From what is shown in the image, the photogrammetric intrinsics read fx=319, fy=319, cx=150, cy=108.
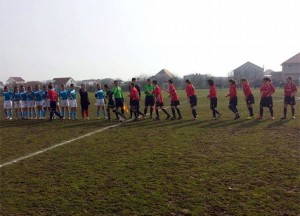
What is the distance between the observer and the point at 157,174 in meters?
6.73

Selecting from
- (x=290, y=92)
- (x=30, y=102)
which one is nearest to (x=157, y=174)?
(x=290, y=92)

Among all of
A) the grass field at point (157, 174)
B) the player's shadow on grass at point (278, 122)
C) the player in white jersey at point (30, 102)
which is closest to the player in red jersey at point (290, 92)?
the player's shadow on grass at point (278, 122)

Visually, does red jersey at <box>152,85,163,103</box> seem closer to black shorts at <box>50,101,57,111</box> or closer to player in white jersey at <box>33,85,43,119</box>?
black shorts at <box>50,101,57,111</box>

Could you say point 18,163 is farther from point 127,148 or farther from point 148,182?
point 148,182

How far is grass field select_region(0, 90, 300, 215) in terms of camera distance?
17.0ft

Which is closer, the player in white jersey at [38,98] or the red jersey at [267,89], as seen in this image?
the red jersey at [267,89]

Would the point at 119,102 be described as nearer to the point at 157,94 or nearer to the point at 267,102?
the point at 157,94

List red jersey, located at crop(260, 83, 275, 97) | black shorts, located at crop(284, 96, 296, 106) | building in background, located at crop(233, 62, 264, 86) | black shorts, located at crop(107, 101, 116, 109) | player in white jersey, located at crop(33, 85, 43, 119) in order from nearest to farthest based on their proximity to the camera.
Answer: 1. red jersey, located at crop(260, 83, 275, 97)
2. black shorts, located at crop(284, 96, 296, 106)
3. black shorts, located at crop(107, 101, 116, 109)
4. player in white jersey, located at crop(33, 85, 43, 119)
5. building in background, located at crop(233, 62, 264, 86)

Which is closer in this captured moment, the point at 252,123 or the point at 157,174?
the point at 157,174

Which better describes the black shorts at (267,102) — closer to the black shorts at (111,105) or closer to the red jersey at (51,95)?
the black shorts at (111,105)

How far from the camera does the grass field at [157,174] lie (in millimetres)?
5168

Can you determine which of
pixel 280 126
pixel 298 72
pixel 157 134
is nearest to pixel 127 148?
pixel 157 134

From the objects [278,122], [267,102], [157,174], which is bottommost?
[157,174]

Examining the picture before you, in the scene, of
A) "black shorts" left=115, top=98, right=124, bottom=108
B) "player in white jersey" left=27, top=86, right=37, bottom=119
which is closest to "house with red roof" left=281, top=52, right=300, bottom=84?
"black shorts" left=115, top=98, right=124, bottom=108
